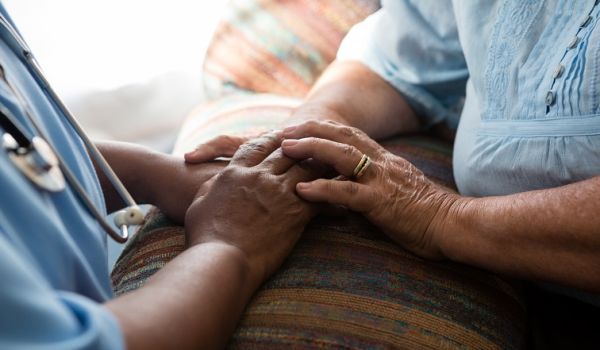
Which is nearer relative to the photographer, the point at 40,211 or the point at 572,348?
the point at 40,211

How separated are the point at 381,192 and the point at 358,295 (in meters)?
0.16

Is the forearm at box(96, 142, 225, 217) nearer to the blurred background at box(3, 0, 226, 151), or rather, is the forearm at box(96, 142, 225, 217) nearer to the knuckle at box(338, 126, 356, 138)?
the knuckle at box(338, 126, 356, 138)

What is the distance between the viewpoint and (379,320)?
2.18 ft

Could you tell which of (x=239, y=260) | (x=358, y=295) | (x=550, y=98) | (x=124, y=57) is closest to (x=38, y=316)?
(x=239, y=260)

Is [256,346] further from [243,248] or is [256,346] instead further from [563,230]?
[563,230]

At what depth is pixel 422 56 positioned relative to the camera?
109cm

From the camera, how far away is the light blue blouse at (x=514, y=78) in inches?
27.9

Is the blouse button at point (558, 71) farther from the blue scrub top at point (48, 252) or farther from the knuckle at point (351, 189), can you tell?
the blue scrub top at point (48, 252)

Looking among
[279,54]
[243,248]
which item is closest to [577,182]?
[243,248]

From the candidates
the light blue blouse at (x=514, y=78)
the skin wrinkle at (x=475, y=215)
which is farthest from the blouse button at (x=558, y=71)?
the skin wrinkle at (x=475, y=215)

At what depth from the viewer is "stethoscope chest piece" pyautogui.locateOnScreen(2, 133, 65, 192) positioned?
1.58 feet

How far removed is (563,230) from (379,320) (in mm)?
237

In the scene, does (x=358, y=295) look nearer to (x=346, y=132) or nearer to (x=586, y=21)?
(x=346, y=132)

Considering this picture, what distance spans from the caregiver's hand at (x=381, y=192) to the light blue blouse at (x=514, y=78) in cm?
10
